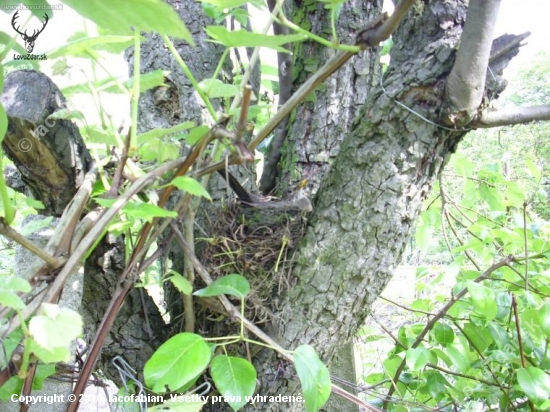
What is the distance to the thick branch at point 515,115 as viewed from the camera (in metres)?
0.61

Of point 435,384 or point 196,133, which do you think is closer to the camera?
point 196,133

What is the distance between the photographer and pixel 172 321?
0.76 metres

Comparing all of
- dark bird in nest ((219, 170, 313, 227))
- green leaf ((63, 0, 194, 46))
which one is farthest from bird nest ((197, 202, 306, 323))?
green leaf ((63, 0, 194, 46))

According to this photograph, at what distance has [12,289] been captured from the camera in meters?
0.32

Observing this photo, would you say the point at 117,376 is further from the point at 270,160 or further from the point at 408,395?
the point at 408,395

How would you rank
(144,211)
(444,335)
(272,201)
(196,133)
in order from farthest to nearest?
(444,335)
(272,201)
(196,133)
(144,211)

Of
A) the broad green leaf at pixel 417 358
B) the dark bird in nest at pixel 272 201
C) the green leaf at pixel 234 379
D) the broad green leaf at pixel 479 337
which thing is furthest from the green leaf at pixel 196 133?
the broad green leaf at pixel 479 337

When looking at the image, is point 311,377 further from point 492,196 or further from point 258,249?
point 492,196

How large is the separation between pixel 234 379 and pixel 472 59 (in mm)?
459

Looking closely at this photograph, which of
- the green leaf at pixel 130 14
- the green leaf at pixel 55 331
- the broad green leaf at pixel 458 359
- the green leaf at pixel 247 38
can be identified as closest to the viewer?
the green leaf at pixel 130 14

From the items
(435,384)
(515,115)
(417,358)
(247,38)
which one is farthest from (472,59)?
(435,384)

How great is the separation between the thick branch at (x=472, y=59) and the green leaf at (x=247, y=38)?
0.80 feet

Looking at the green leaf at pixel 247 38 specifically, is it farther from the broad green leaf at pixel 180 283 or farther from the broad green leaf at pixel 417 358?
the broad green leaf at pixel 417 358

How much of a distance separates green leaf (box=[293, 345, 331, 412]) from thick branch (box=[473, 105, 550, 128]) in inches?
14.9
